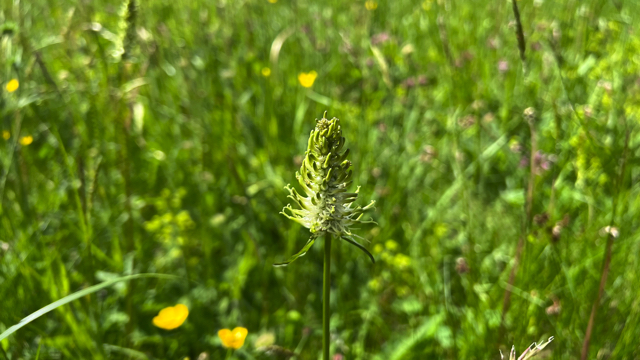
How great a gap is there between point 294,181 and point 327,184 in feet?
4.21

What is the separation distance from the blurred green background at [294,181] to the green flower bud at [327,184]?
17.5 inches

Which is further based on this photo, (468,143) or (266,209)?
(468,143)

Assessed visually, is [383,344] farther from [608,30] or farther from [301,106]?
[608,30]

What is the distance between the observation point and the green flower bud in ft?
2.08

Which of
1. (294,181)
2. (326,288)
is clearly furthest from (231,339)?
(294,181)

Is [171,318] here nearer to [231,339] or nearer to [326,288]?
[231,339]

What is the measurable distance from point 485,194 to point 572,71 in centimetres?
80

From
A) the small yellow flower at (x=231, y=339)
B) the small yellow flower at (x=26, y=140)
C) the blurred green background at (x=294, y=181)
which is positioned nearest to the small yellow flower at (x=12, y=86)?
the blurred green background at (x=294, y=181)

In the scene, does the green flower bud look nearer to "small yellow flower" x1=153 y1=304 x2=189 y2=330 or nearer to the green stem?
the green stem

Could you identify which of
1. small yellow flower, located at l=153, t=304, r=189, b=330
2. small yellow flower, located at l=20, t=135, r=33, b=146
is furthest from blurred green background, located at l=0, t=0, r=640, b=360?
small yellow flower, located at l=153, t=304, r=189, b=330

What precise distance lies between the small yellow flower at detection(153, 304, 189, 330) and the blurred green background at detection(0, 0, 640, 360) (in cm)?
12

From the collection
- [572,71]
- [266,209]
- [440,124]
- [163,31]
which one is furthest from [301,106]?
[572,71]

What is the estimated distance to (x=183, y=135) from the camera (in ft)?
7.73

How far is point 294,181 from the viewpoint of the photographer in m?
1.96
